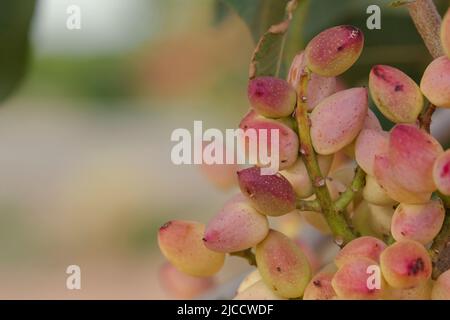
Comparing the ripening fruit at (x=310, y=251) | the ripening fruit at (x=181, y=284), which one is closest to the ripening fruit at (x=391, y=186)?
the ripening fruit at (x=310, y=251)

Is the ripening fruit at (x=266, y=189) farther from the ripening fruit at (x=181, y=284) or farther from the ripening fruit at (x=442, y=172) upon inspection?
the ripening fruit at (x=181, y=284)

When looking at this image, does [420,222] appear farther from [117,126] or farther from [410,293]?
[117,126]

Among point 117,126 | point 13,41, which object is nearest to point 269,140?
point 13,41

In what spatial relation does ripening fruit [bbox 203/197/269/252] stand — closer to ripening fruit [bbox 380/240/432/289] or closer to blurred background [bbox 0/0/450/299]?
ripening fruit [bbox 380/240/432/289]

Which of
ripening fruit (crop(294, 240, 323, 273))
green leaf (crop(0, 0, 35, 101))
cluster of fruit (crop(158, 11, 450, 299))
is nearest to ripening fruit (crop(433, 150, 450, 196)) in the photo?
cluster of fruit (crop(158, 11, 450, 299))

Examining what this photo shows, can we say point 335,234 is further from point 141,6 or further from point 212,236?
point 141,6
